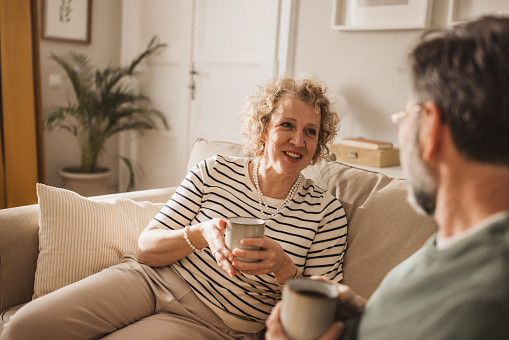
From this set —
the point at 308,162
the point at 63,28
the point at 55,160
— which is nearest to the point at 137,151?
the point at 55,160

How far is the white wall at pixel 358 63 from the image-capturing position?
2760mm

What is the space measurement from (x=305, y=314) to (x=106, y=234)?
41.0 inches

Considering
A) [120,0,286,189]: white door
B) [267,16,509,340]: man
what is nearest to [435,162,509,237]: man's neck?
[267,16,509,340]: man

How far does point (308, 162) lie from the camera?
5.01ft

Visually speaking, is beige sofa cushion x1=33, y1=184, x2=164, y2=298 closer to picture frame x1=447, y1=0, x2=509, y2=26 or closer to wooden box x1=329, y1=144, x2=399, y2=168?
wooden box x1=329, y1=144, x2=399, y2=168

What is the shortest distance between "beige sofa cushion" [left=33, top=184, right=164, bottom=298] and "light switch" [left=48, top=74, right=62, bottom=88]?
8.58 feet

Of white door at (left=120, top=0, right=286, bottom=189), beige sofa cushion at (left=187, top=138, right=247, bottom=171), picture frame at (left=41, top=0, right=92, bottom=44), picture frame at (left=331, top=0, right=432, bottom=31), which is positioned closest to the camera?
beige sofa cushion at (left=187, top=138, right=247, bottom=171)

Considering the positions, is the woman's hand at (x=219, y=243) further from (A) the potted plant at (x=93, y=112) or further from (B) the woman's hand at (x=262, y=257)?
(A) the potted plant at (x=93, y=112)

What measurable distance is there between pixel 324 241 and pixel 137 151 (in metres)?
3.30

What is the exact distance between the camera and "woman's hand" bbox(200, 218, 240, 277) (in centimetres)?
Answer: 115

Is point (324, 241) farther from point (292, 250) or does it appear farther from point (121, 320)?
point (121, 320)

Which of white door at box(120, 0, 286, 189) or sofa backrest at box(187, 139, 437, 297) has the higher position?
white door at box(120, 0, 286, 189)

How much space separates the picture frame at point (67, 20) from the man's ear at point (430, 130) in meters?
3.76

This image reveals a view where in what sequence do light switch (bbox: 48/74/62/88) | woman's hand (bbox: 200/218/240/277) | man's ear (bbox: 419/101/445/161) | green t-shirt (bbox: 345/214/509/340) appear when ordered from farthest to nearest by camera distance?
light switch (bbox: 48/74/62/88) → woman's hand (bbox: 200/218/240/277) → man's ear (bbox: 419/101/445/161) → green t-shirt (bbox: 345/214/509/340)
